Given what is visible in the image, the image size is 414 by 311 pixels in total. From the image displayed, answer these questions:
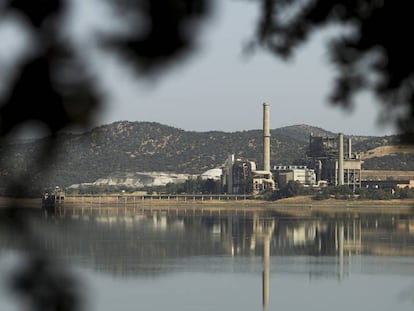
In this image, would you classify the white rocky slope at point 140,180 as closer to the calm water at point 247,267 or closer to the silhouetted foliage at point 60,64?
the calm water at point 247,267

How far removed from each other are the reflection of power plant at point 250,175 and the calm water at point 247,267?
37.3 m

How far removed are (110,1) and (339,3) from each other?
70cm

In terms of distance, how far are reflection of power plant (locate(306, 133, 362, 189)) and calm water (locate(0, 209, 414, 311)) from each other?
128 feet

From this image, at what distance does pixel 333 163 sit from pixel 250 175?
8.72 meters

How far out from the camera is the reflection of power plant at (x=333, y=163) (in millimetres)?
96125

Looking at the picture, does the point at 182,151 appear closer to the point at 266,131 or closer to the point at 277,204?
the point at 277,204

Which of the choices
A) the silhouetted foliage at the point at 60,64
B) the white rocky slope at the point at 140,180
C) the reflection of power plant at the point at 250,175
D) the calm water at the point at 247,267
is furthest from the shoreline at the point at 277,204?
the silhouetted foliage at the point at 60,64

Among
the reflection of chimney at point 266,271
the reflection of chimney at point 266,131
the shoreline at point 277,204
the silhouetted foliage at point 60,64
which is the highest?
the reflection of chimney at point 266,131

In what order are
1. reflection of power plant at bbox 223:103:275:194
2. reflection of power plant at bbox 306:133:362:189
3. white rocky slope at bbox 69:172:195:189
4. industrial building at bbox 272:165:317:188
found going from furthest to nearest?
white rocky slope at bbox 69:172:195:189, industrial building at bbox 272:165:317:188, reflection of power plant at bbox 306:133:362:189, reflection of power plant at bbox 223:103:275:194

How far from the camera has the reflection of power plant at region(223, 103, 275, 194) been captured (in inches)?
3713

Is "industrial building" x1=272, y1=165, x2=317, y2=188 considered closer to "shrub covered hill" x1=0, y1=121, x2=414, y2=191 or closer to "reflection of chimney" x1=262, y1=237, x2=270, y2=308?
"shrub covered hill" x1=0, y1=121, x2=414, y2=191

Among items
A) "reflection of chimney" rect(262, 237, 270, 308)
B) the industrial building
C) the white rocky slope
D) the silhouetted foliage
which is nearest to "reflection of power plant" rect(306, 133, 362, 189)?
the industrial building

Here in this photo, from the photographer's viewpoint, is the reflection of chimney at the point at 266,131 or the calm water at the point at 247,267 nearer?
the calm water at the point at 247,267

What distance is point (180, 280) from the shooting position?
29.4 metres
